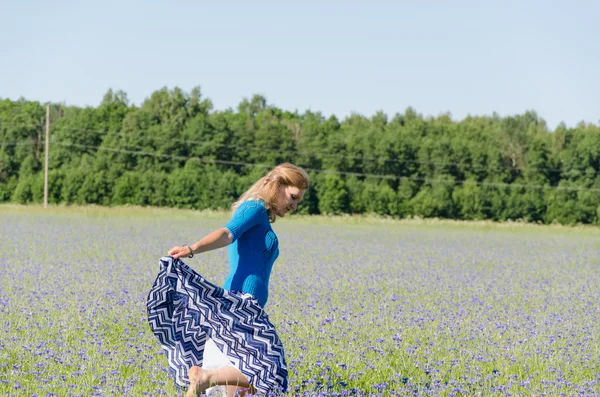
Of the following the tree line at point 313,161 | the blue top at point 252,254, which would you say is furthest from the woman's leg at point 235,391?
the tree line at point 313,161

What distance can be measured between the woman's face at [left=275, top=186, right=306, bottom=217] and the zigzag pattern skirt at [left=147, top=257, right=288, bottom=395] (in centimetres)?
65

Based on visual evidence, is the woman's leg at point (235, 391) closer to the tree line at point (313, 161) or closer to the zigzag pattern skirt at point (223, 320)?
the zigzag pattern skirt at point (223, 320)

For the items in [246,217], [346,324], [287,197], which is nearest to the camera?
[246,217]

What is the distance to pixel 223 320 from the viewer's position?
5145 mm

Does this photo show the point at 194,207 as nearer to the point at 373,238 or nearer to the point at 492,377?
the point at 373,238

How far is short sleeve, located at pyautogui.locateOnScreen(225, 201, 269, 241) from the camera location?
5043 millimetres

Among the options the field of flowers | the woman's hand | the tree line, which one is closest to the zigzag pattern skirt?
the woman's hand

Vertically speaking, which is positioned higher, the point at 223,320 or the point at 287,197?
the point at 287,197

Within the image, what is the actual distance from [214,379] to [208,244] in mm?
881

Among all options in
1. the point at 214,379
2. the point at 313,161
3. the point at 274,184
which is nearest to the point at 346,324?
the point at 274,184

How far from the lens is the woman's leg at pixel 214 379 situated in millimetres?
4855

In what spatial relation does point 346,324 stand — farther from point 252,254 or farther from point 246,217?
point 246,217

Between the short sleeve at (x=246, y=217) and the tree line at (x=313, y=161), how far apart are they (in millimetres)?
52186

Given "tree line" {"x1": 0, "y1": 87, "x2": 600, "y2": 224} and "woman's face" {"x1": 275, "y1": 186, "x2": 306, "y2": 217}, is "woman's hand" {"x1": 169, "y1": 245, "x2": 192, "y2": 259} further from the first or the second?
"tree line" {"x1": 0, "y1": 87, "x2": 600, "y2": 224}
